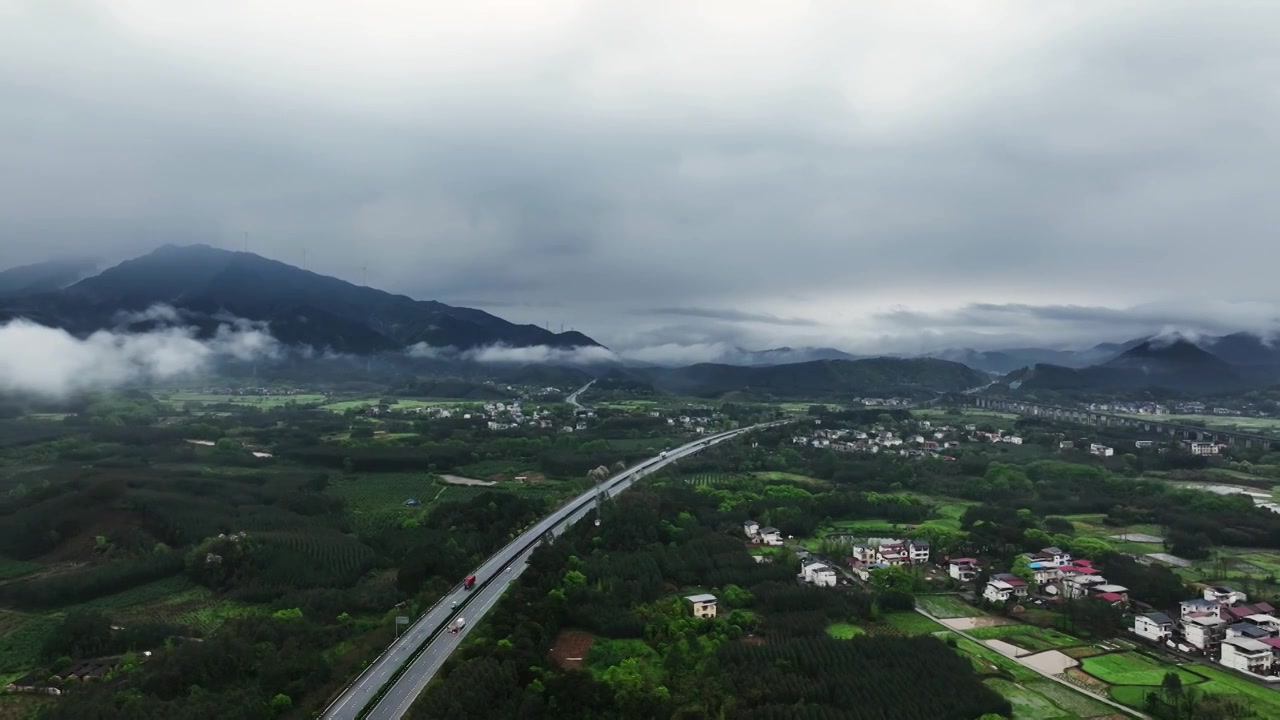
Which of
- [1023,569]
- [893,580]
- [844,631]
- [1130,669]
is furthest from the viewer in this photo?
[1023,569]

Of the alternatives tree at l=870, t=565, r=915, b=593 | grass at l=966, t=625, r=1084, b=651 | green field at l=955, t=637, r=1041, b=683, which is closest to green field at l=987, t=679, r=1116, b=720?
green field at l=955, t=637, r=1041, b=683

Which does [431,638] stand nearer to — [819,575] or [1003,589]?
[819,575]

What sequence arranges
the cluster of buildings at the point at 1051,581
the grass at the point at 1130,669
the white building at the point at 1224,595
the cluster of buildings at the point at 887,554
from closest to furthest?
the grass at the point at 1130,669
the white building at the point at 1224,595
the cluster of buildings at the point at 1051,581
the cluster of buildings at the point at 887,554

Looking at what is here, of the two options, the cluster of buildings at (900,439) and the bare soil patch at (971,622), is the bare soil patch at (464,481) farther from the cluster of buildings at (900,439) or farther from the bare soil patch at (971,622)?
the bare soil patch at (971,622)

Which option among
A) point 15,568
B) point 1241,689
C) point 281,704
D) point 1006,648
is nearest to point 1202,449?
point 1241,689

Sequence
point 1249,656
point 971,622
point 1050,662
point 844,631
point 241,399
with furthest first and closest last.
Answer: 1. point 241,399
2. point 971,622
3. point 844,631
4. point 1050,662
5. point 1249,656

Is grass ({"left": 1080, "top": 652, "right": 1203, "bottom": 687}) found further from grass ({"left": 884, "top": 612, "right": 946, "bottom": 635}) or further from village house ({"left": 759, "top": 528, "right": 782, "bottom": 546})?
village house ({"left": 759, "top": 528, "right": 782, "bottom": 546})

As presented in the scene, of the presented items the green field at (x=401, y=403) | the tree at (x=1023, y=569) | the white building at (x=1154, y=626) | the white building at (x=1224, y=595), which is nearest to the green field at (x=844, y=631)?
the tree at (x=1023, y=569)
